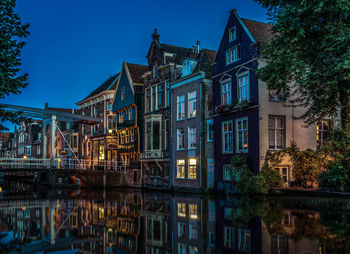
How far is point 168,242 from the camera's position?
9.91 metres

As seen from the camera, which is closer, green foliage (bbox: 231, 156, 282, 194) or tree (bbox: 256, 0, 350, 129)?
tree (bbox: 256, 0, 350, 129)

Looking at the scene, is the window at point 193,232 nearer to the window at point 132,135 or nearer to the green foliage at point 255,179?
the green foliage at point 255,179

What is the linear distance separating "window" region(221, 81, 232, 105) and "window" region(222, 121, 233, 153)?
5.59 feet

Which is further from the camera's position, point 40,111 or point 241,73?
point 40,111

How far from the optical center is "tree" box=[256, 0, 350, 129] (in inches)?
660

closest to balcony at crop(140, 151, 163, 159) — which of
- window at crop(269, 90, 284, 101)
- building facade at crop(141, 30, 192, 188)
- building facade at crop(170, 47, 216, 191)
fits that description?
building facade at crop(141, 30, 192, 188)

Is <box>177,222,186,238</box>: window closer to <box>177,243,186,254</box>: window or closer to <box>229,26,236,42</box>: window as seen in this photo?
<box>177,243,186,254</box>: window

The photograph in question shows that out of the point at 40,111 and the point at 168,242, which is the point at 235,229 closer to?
the point at 168,242

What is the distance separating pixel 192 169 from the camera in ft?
110

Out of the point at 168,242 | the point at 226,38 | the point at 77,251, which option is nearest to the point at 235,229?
the point at 168,242

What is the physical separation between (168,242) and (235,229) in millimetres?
2605

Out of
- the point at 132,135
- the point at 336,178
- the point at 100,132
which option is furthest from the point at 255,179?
the point at 100,132

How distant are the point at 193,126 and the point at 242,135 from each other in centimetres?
685

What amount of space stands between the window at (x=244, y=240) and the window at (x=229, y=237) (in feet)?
0.56
